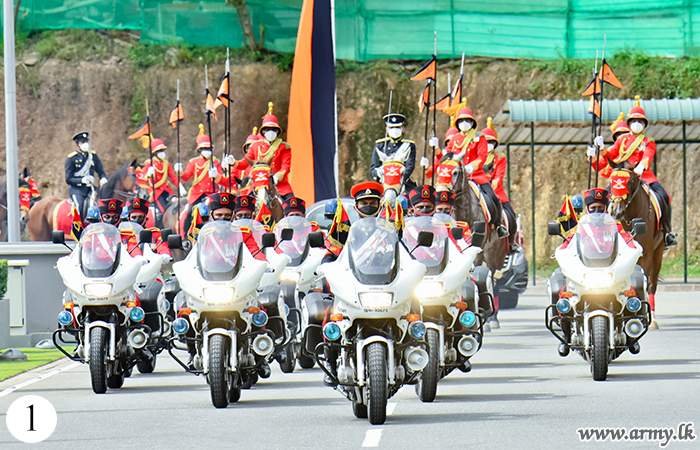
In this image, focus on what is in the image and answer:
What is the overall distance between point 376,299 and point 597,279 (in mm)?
→ 3229

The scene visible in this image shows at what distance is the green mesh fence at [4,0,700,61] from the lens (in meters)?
33.7

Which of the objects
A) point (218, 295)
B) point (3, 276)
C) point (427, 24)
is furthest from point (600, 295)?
point (427, 24)

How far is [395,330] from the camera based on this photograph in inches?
356

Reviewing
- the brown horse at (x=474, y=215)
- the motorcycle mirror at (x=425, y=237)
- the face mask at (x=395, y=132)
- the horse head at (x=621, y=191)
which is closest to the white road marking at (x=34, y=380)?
the motorcycle mirror at (x=425, y=237)

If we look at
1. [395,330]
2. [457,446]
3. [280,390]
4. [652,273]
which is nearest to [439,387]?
[280,390]

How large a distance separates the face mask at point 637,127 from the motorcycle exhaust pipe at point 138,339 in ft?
32.5

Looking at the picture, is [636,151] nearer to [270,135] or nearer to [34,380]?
[270,135]

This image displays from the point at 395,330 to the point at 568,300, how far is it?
10.2 feet

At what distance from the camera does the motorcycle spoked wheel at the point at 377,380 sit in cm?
859

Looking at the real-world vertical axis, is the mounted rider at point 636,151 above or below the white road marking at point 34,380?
above

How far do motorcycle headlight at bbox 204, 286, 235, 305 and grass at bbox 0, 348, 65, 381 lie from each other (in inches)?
135

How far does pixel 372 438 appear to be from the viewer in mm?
8234

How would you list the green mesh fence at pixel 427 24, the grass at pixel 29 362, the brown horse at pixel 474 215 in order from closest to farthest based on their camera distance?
the grass at pixel 29 362
the brown horse at pixel 474 215
the green mesh fence at pixel 427 24

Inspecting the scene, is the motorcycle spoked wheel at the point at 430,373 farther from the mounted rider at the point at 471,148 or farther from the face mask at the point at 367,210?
the mounted rider at the point at 471,148
